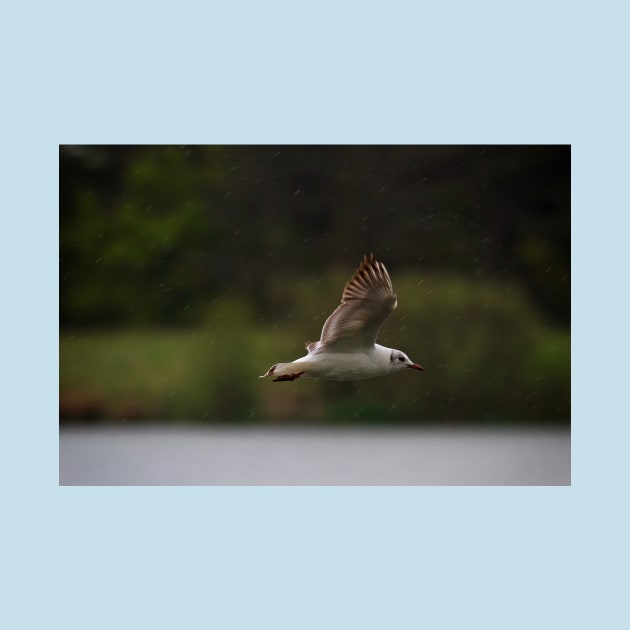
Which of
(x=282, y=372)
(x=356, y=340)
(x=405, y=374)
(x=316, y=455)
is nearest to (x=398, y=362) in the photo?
(x=356, y=340)

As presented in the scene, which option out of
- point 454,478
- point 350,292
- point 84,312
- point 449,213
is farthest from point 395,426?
point 350,292

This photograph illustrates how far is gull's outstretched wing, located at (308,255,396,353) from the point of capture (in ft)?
19.8

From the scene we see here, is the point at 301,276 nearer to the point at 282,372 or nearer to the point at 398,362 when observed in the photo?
the point at 398,362

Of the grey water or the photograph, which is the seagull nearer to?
the photograph

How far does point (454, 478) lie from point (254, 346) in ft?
10.4

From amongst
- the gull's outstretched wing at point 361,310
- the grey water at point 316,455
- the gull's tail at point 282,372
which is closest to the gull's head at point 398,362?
the gull's outstretched wing at point 361,310

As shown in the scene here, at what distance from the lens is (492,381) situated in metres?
12.6

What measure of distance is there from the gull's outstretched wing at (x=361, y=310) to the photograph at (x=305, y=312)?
5265mm

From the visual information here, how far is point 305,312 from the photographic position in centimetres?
1260

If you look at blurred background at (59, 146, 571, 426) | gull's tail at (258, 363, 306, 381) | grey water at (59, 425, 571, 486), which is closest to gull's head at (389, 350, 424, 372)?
gull's tail at (258, 363, 306, 381)

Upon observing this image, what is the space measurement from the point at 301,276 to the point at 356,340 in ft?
27.1

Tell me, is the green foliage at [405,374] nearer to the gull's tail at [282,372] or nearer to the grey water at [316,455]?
the grey water at [316,455]

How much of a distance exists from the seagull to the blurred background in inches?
215

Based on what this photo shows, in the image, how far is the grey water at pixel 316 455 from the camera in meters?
13.7
